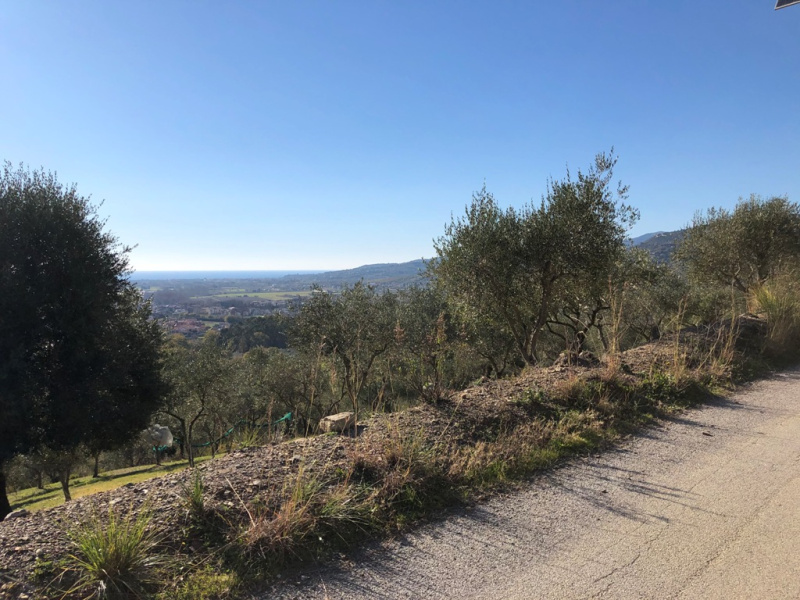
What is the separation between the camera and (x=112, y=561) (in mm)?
2676

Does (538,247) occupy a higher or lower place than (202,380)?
higher

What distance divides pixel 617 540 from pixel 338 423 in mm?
3198

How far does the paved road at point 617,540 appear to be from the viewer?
2705 millimetres

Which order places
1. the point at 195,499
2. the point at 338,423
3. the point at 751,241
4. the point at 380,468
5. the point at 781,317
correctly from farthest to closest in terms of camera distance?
the point at 751,241 → the point at 781,317 → the point at 338,423 → the point at 380,468 → the point at 195,499

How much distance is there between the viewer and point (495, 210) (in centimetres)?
1080

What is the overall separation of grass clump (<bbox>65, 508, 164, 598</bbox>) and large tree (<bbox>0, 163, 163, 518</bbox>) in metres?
9.50

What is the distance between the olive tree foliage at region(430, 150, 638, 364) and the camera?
10141 millimetres

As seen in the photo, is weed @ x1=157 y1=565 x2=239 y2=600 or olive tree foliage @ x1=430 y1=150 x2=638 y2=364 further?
olive tree foliage @ x1=430 y1=150 x2=638 y2=364

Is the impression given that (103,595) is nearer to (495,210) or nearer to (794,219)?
(495,210)

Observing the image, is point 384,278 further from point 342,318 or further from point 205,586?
point 205,586

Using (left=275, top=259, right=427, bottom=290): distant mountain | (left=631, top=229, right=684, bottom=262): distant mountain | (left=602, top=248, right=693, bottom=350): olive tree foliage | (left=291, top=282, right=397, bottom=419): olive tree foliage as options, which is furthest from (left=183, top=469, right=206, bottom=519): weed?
(left=631, top=229, right=684, bottom=262): distant mountain

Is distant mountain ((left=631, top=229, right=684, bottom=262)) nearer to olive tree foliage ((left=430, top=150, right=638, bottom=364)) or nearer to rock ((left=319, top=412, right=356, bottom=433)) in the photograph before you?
olive tree foliage ((left=430, top=150, right=638, bottom=364))

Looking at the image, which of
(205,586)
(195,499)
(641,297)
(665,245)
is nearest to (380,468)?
(195,499)

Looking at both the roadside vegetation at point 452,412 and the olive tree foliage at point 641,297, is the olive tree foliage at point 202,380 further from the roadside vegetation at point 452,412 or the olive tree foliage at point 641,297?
→ the olive tree foliage at point 641,297
